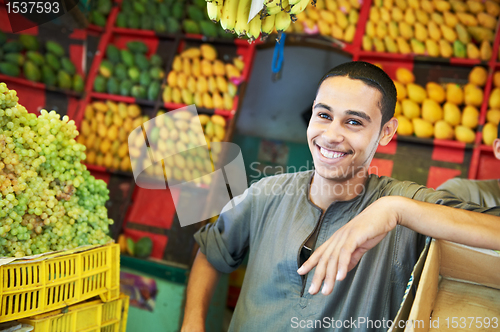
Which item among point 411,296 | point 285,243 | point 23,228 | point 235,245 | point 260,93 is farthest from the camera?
point 260,93

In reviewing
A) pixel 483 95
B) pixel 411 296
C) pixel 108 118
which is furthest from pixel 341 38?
pixel 411 296

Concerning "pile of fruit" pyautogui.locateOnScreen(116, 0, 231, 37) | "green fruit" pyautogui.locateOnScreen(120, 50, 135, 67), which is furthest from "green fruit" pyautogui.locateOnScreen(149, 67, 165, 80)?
"pile of fruit" pyautogui.locateOnScreen(116, 0, 231, 37)

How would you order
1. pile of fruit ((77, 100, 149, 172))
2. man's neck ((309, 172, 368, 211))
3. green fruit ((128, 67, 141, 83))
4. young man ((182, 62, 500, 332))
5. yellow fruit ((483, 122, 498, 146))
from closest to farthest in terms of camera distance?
young man ((182, 62, 500, 332))
man's neck ((309, 172, 368, 211))
yellow fruit ((483, 122, 498, 146))
pile of fruit ((77, 100, 149, 172))
green fruit ((128, 67, 141, 83))

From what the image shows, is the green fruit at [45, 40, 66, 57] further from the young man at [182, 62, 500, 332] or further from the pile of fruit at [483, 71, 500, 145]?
the pile of fruit at [483, 71, 500, 145]

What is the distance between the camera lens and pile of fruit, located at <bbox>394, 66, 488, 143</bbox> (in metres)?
2.72

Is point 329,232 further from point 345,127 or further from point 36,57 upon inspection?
point 36,57

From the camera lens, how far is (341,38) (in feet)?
10.2

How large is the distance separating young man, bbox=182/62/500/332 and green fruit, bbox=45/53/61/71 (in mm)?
2404

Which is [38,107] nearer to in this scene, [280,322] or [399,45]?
[280,322]

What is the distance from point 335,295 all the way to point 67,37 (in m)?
3.21

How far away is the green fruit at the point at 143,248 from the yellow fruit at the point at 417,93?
7.50ft

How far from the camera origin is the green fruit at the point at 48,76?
124 inches

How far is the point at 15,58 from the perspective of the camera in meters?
2.93

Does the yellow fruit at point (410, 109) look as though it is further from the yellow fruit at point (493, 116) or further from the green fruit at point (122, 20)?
the green fruit at point (122, 20)
